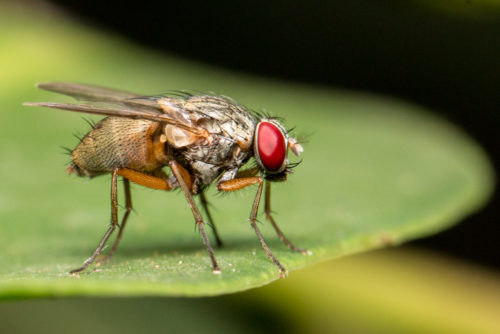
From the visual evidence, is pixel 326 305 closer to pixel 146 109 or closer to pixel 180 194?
pixel 180 194

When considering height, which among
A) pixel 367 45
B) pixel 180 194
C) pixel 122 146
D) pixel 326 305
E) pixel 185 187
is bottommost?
pixel 326 305

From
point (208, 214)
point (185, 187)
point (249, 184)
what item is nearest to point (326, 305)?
point (208, 214)

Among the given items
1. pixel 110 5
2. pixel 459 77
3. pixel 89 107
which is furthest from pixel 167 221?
pixel 110 5

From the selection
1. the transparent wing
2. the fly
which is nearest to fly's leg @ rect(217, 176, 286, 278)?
the fly

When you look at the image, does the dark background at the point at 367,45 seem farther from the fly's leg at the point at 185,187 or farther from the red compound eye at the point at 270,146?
the fly's leg at the point at 185,187

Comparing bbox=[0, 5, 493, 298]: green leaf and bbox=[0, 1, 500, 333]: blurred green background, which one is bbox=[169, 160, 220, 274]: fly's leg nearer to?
bbox=[0, 5, 493, 298]: green leaf

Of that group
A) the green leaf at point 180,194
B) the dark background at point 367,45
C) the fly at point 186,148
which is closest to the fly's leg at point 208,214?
the green leaf at point 180,194
